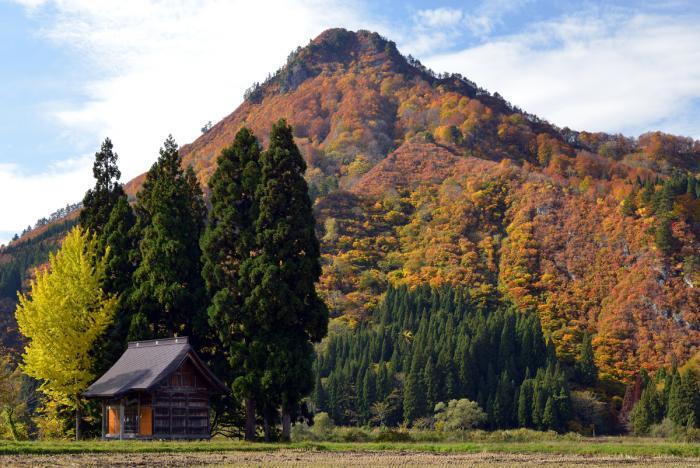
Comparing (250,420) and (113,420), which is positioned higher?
(113,420)

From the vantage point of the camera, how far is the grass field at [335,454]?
31781 mm

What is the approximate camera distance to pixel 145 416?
45.7 meters

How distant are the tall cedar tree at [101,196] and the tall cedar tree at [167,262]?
2.62 m

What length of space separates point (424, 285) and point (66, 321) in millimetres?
84420

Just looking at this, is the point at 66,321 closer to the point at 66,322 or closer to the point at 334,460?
the point at 66,322

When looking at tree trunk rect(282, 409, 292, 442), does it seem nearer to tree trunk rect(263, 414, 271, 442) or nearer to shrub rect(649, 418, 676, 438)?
tree trunk rect(263, 414, 271, 442)

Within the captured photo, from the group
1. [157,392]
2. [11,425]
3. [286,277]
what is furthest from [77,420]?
[286,277]

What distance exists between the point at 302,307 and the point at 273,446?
754 cm

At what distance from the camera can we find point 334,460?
32.9 m

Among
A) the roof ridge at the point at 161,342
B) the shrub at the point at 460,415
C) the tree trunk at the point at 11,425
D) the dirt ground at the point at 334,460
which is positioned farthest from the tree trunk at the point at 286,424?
the shrub at the point at 460,415

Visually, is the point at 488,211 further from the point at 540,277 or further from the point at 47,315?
the point at 47,315

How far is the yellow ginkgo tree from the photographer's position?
47.5 meters

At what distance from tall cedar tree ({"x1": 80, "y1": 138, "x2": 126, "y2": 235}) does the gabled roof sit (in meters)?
8.70

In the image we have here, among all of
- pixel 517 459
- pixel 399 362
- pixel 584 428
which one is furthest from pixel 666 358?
pixel 517 459
